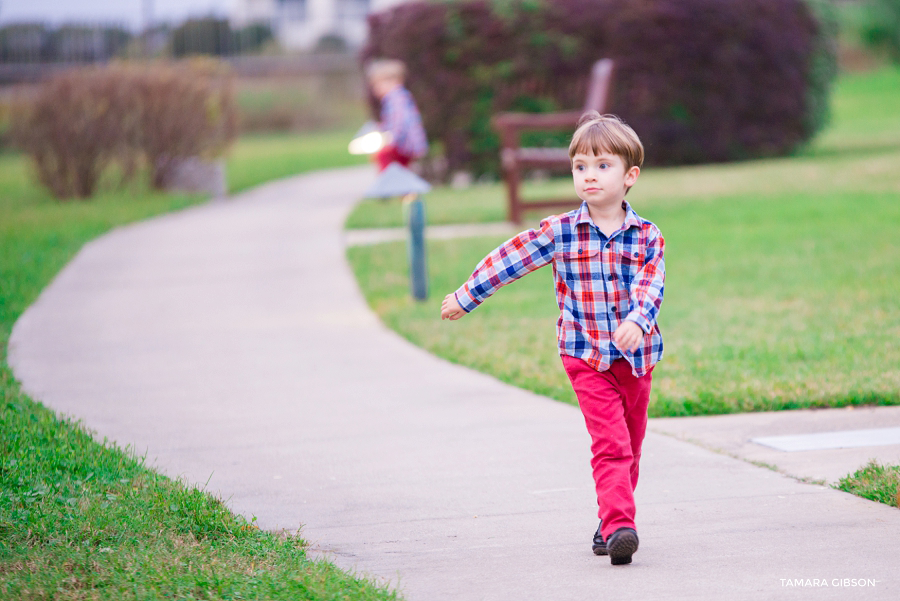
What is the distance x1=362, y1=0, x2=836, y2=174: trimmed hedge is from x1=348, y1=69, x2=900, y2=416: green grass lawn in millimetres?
2304

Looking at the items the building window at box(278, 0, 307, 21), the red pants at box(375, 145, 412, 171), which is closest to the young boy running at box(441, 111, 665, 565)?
the red pants at box(375, 145, 412, 171)

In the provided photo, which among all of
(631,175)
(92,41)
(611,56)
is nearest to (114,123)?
(611,56)

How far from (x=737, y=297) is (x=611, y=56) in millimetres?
9574

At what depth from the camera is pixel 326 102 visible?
37844 mm

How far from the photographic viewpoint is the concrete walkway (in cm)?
341

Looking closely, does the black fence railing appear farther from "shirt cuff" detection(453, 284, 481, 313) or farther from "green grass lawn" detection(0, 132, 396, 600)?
"shirt cuff" detection(453, 284, 481, 313)

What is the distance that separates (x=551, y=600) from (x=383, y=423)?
223cm

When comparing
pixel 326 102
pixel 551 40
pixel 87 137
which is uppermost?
pixel 551 40

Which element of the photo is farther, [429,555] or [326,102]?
[326,102]

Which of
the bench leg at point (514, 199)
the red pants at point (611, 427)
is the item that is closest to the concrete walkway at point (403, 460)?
the red pants at point (611, 427)

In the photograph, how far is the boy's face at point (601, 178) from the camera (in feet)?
11.4

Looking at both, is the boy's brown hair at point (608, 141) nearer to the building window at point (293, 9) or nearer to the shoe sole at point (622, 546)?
the shoe sole at point (622, 546)

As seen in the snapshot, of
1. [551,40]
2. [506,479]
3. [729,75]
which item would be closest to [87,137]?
[551,40]

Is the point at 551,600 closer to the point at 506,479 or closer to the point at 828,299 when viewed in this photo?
the point at 506,479
